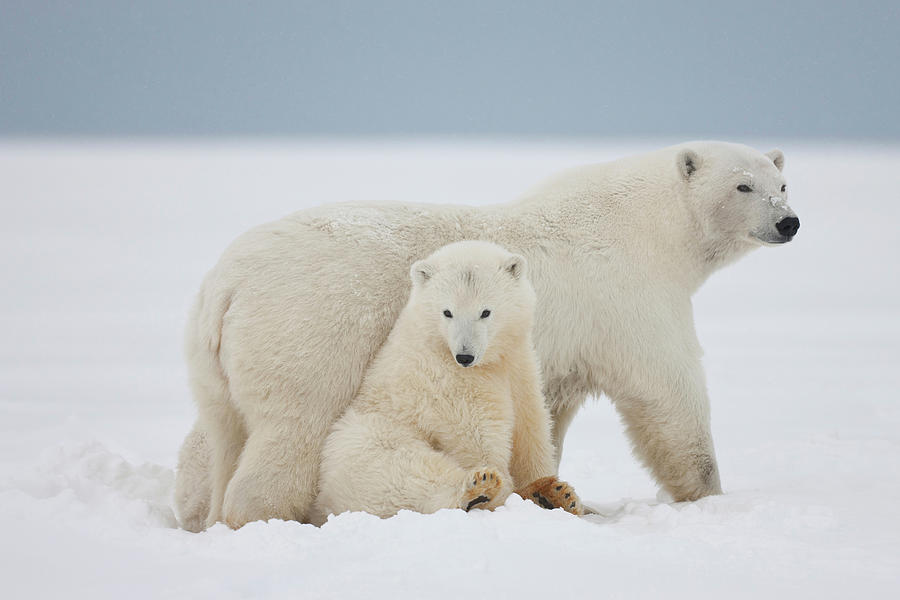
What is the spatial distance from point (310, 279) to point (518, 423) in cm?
96

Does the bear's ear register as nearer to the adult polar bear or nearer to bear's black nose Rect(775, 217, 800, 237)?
the adult polar bear

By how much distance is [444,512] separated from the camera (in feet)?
10.8

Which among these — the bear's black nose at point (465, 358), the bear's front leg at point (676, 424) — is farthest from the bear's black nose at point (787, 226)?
the bear's black nose at point (465, 358)

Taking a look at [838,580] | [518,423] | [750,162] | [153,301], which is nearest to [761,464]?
[750,162]

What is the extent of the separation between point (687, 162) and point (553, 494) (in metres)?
1.74

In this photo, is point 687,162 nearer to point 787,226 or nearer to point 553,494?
point 787,226

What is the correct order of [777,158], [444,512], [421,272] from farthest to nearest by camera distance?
1. [777,158]
2. [421,272]
3. [444,512]

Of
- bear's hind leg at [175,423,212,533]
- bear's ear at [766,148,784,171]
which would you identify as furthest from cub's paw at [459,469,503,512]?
bear's ear at [766,148,784,171]

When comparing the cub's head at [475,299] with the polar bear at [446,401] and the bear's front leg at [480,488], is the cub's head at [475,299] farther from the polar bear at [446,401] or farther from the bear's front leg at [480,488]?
the bear's front leg at [480,488]

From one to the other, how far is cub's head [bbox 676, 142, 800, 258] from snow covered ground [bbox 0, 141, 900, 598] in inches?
42.9

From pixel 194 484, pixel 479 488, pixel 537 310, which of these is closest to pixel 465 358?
pixel 479 488

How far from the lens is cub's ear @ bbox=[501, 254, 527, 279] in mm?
3830

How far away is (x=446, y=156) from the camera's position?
1016 inches

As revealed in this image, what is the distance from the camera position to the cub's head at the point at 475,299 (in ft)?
12.0
